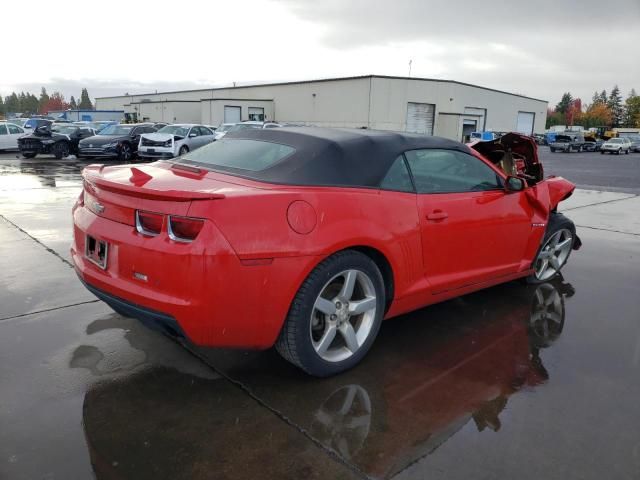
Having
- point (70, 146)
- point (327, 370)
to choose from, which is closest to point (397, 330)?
point (327, 370)

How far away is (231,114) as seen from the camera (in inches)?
2029

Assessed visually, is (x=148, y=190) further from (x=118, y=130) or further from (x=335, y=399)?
(x=118, y=130)

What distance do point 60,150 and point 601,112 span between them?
5118 inches

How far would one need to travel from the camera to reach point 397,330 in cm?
386

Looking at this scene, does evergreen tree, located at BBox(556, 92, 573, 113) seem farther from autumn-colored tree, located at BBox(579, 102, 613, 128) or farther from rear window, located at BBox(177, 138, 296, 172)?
rear window, located at BBox(177, 138, 296, 172)

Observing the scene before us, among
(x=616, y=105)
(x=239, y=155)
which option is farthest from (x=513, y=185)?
(x=616, y=105)

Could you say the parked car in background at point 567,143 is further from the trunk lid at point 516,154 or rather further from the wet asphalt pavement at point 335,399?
the wet asphalt pavement at point 335,399

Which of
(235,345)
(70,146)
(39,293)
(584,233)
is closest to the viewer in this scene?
(235,345)

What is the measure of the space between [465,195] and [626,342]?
1603 millimetres

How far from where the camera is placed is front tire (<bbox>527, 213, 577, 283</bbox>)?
4.81 m

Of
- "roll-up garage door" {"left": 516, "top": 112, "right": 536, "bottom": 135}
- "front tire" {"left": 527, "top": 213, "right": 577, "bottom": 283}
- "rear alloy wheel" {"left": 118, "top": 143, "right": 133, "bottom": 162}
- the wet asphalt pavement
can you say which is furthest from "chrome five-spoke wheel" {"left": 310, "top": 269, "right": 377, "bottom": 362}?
"roll-up garage door" {"left": 516, "top": 112, "right": 536, "bottom": 135}

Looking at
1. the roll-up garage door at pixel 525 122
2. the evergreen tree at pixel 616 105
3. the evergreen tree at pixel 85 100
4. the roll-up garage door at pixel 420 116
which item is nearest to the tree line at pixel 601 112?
the evergreen tree at pixel 616 105

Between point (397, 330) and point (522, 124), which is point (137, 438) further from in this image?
A: point (522, 124)

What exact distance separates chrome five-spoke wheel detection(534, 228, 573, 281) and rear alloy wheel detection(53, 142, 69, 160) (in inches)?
828
